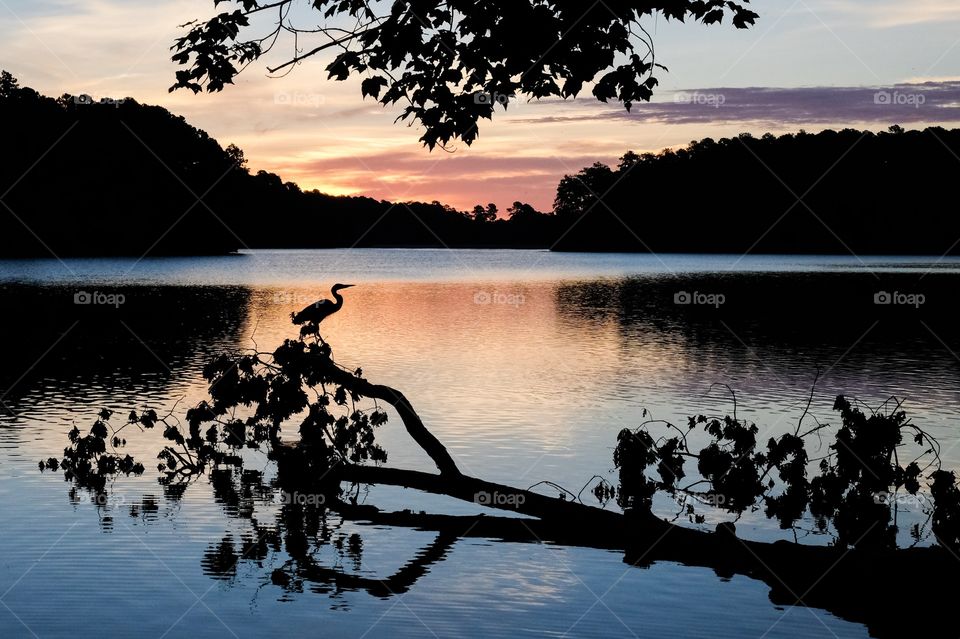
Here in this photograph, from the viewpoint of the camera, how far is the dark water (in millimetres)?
12148

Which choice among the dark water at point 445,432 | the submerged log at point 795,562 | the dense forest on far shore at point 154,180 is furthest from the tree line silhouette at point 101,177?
the submerged log at point 795,562

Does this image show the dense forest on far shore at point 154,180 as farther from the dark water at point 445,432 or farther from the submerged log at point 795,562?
the submerged log at point 795,562

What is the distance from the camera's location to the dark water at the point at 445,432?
39.9ft

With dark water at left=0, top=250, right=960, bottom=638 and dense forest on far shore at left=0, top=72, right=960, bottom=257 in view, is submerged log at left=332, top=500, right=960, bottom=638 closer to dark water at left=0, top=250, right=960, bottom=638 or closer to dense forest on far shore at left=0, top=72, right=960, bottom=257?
dark water at left=0, top=250, right=960, bottom=638

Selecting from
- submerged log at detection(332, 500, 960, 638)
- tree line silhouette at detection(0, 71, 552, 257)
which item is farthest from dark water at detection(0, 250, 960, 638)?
tree line silhouette at detection(0, 71, 552, 257)

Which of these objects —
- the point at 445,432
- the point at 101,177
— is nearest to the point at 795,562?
the point at 445,432

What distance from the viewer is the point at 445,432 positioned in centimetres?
2361

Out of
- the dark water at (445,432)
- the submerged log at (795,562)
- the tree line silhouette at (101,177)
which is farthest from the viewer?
the tree line silhouette at (101,177)

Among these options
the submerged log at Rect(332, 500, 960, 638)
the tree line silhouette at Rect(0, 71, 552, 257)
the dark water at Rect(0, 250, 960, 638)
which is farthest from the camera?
the tree line silhouette at Rect(0, 71, 552, 257)

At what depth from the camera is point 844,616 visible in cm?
1217

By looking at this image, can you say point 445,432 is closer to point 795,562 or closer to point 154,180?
point 795,562

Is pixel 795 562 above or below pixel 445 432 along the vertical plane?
above

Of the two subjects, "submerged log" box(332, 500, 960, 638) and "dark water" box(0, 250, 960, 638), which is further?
"dark water" box(0, 250, 960, 638)

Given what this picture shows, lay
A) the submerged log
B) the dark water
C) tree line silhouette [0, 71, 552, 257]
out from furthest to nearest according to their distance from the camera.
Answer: tree line silhouette [0, 71, 552, 257], the dark water, the submerged log
